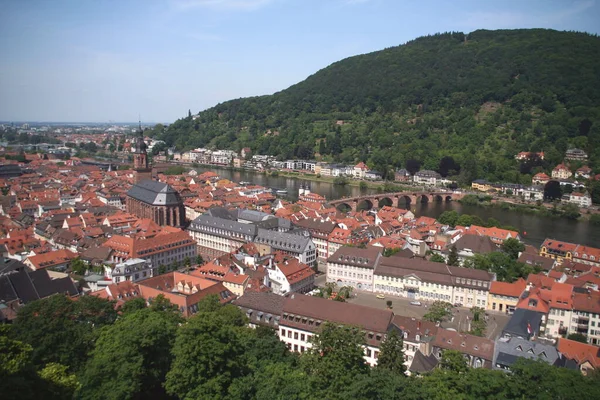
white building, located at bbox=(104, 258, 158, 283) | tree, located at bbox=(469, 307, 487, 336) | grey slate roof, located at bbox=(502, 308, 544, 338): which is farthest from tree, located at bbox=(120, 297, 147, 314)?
grey slate roof, located at bbox=(502, 308, 544, 338)

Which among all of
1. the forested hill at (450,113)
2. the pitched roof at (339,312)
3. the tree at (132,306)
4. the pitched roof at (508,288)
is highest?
the forested hill at (450,113)

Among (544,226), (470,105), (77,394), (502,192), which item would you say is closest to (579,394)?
(77,394)

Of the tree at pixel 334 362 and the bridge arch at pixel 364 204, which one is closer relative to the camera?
the tree at pixel 334 362

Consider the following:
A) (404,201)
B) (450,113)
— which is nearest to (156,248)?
(404,201)

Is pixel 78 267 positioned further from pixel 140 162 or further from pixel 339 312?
pixel 140 162

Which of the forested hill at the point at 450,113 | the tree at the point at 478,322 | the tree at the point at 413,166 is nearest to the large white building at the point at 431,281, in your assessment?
the tree at the point at 478,322

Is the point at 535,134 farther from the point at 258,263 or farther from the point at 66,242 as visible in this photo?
the point at 66,242

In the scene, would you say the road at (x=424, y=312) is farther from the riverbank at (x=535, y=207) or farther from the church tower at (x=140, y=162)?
the riverbank at (x=535, y=207)

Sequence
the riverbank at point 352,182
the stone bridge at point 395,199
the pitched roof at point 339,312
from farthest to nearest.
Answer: the riverbank at point 352,182 < the stone bridge at point 395,199 < the pitched roof at point 339,312
